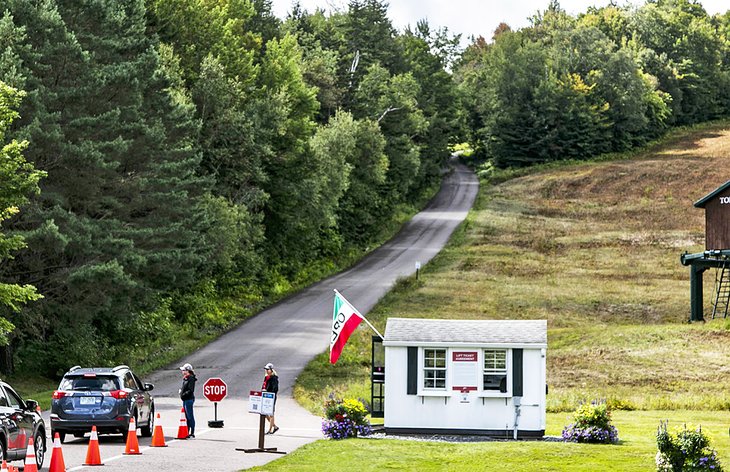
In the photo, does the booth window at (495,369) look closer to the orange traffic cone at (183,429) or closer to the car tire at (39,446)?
the orange traffic cone at (183,429)

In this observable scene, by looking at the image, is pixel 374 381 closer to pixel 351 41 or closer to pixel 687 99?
pixel 351 41

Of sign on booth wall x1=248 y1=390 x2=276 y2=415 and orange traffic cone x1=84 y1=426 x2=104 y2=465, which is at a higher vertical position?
sign on booth wall x1=248 y1=390 x2=276 y2=415

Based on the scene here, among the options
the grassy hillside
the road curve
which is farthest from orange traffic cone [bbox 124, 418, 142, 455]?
the road curve

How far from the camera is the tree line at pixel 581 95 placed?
124 metres

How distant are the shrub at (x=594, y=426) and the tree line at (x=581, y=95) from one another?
324 feet

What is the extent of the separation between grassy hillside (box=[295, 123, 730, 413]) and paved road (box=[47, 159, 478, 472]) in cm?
171

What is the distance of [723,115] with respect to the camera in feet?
486

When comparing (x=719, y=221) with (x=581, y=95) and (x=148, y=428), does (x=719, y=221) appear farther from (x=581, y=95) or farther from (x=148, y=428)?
(x=581, y=95)

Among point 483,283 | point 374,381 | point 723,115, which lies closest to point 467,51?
point 723,115

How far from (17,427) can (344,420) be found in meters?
9.33

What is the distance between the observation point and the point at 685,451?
744 inches

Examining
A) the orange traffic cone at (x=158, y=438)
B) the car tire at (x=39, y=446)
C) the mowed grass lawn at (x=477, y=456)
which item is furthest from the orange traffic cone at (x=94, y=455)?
the orange traffic cone at (x=158, y=438)

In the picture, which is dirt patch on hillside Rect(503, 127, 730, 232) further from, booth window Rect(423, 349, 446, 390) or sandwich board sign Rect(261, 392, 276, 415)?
sandwich board sign Rect(261, 392, 276, 415)

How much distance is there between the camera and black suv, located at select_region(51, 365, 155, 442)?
991 inches
